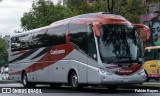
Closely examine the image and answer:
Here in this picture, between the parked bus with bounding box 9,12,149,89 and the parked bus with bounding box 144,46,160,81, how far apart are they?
11494mm

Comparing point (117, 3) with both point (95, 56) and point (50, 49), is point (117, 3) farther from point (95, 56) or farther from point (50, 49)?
point (95, 56)

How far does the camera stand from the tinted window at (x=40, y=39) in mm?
23062

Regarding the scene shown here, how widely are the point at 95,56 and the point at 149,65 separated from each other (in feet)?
48.3

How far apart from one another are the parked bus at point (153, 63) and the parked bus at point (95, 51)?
37.7ft

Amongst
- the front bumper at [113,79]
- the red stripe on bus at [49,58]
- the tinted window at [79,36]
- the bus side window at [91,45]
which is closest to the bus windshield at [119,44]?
the bus side window at [91,45]

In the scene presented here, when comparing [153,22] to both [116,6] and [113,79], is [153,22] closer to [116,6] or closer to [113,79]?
[116,6]

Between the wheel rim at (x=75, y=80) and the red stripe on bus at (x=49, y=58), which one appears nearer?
the wheel rim at (x=75, y=80)

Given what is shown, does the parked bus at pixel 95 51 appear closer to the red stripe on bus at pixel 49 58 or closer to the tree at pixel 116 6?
the red stripe on bus at pixel 49 58

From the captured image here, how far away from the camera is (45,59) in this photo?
24984mm

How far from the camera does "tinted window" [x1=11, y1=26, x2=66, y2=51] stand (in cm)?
2306

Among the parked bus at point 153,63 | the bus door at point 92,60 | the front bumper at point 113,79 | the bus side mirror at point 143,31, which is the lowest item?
the parked bus at point 153,63

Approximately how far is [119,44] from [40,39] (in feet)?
23.1

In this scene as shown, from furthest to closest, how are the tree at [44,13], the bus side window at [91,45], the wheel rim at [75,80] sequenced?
the tree at [44,13] → the wheel rim at [75,80] → the bus side window at [91,45]

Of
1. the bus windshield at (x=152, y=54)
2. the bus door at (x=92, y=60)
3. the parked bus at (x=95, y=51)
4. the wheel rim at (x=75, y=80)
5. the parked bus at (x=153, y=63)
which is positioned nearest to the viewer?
the parked bus at (x=95, y=51)
